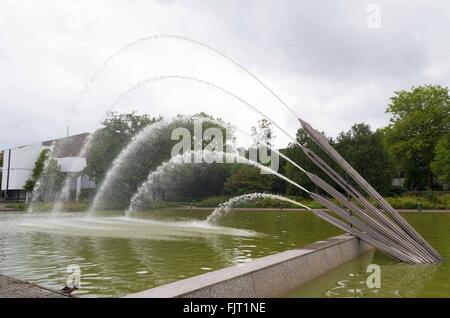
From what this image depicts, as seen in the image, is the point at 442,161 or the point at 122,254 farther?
the point at 442,161

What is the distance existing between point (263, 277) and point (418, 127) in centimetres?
5942

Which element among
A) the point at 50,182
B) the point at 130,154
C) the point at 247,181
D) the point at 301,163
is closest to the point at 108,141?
the point at 130,154

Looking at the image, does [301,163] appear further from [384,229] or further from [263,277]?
[263,277]

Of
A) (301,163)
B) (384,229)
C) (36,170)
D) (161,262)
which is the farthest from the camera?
(36,170)

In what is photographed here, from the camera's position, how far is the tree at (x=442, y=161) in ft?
167

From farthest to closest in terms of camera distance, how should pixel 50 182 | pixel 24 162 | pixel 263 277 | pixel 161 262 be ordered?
pixel 24 162 → pixel 50 182 → pixel 161 262 → pixel 263 277

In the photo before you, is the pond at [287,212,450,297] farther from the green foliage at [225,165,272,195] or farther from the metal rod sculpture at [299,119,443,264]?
the green foliage at [225,165,272,195]

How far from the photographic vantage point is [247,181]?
2119 inches

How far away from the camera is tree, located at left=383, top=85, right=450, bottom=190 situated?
192ft

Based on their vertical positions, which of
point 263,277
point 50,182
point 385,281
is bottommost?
point 385,281

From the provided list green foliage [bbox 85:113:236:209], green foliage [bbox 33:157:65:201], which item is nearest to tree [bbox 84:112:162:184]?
green foliage [bbox 85:113:236:209]
